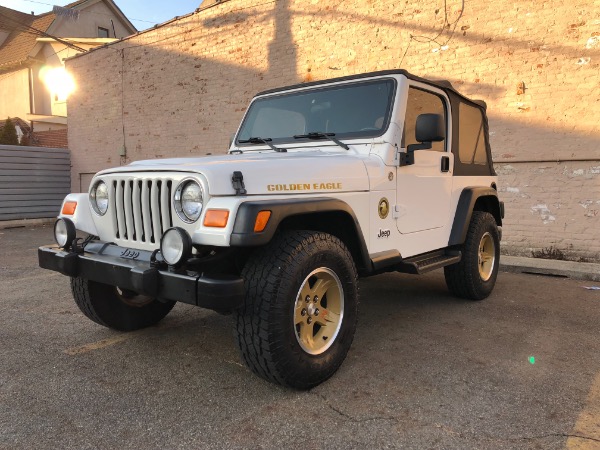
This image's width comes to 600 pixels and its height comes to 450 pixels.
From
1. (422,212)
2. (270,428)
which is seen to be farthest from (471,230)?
(270,428)

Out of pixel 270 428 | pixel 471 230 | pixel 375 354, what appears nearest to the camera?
pixel 270 428

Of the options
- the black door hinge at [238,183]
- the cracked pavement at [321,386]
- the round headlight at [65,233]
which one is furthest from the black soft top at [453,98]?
the round headlight at [65,233]

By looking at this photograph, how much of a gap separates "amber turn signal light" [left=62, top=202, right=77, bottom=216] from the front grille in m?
0.45

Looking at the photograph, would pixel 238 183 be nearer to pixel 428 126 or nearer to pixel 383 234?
pixel 383 234

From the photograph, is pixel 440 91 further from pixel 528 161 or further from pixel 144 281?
pixel 528 161

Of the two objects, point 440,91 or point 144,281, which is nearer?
point 144,281

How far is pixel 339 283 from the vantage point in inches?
112

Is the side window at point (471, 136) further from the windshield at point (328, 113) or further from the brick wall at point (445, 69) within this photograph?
the brick wall at point (445, 69)

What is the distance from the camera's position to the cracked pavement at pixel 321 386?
224 centimetres

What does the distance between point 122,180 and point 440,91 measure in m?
2.78

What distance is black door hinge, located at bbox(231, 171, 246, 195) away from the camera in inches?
96.5

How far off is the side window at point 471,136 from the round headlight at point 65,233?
3.33 meters

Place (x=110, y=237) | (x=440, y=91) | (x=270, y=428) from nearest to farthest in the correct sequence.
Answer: (x=270, y=428) < (x=110, y=237) < (x=440, y=91)

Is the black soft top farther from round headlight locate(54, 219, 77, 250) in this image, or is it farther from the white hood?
round headlight locate(54, 219, 77, 250)
